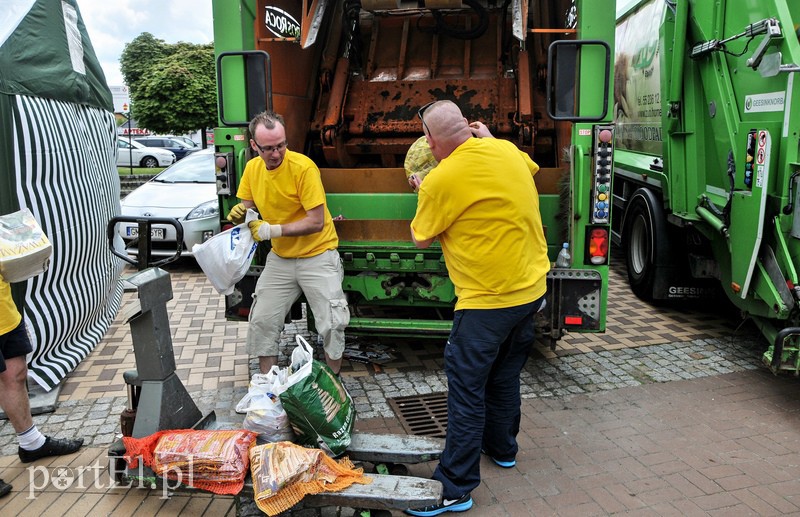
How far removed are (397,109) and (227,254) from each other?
91.8 inches

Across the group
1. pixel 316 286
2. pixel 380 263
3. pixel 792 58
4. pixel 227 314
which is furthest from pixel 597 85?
pixel 227 314

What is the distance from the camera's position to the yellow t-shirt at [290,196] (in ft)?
12.0

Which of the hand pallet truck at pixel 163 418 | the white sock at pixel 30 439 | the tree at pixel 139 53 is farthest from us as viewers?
the tree at pixel 139 53

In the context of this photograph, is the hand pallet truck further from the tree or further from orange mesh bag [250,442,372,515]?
the tree

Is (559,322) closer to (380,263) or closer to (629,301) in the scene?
(380,263)

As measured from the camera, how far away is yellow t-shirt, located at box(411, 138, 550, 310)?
264 centimetres

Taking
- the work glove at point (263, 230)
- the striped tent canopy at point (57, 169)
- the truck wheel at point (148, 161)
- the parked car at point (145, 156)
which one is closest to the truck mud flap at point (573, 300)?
the work glove at point (263, 230)

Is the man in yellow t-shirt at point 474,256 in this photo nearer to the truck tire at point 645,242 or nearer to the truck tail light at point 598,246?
the truck tail light at point 598,246

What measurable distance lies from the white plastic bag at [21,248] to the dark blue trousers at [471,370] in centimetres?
200

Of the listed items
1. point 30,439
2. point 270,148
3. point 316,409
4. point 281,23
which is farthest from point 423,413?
point 281,23

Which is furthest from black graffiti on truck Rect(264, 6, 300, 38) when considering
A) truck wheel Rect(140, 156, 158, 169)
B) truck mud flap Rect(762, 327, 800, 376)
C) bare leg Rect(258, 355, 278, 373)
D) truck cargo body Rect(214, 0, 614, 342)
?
truck wheel Rect(140, 156, 158, 169)

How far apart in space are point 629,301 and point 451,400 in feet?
13.3

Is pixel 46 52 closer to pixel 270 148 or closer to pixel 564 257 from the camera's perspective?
pixel 270 148

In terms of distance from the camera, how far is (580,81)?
3.92 m
